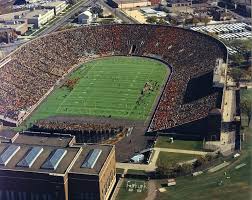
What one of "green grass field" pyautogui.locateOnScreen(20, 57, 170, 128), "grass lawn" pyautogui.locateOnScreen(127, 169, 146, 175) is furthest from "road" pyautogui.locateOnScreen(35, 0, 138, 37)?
"grass lawn" pyautogui.locateOnScreen(127, 169, 146, 175)

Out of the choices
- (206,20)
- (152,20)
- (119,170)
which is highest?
(206,20)

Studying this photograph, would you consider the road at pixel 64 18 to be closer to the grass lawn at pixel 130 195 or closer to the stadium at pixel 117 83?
the stadium at pixel 117 83

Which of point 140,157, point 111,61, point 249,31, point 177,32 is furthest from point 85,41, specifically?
point 140,157

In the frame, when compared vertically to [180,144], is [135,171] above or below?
below

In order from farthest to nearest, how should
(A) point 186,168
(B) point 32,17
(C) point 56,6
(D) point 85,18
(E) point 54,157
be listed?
(C) point 56,6
(D) point 85,18
(B) point 32,17
(A) point 186,168
(E) point 54,157

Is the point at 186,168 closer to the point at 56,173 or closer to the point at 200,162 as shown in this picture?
the point at 200,162

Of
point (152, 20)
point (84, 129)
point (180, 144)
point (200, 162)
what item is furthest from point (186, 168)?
point (152, 20)

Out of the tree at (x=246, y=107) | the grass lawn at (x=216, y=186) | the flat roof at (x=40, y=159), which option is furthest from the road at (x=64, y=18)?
the grass lawn at (x=216, y=186)

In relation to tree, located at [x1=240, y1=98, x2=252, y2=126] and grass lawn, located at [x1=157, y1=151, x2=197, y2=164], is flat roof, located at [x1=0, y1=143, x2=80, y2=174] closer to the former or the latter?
grass lawn, located at [x1=157, y1=151, x2=197, y2=164]
